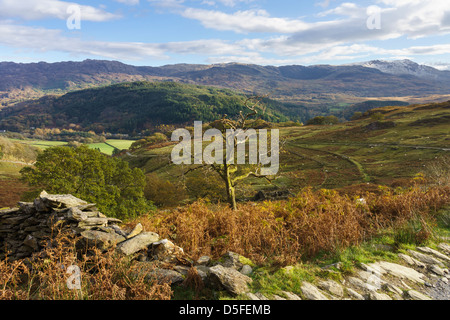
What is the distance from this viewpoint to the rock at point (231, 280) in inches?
181

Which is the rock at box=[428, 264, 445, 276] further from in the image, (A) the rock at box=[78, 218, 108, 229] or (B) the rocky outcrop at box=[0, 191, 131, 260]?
(A) the rock at box=[78, 218, 108, 229]

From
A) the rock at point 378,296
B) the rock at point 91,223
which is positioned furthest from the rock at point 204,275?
the rock at point 91,223

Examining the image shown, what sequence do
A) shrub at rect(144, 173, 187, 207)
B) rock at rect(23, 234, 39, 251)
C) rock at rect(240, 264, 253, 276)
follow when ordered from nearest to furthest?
rock at rect(240, 264, 253, 276), rock at rect(23, 234, 39, 251), shrub at rect(144, 173, 187, 207)

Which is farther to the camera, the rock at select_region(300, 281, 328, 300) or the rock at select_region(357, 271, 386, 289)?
the rock at select_region(357, 271, 386, 289)

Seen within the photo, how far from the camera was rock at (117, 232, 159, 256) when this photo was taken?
6.56 meters

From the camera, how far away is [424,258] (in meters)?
6.04

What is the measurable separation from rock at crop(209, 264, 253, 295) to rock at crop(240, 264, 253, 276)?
539 mm

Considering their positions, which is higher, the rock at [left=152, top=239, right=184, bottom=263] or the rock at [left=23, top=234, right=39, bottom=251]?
the rock at [left=152, top=239, right=184, bottom=263]

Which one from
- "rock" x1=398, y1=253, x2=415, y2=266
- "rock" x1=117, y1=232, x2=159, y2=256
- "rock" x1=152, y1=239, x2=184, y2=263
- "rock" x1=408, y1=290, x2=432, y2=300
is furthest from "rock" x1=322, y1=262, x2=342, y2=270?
"rock" x1=117, y1=232, x2=159, y2=256

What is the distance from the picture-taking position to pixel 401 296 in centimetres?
462

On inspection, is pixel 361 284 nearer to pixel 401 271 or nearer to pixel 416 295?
pixel 416 295

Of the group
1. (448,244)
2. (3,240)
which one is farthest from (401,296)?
(3,240)

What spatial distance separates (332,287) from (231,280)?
6.40 feet

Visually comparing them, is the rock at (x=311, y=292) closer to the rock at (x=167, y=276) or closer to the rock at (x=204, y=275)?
the rock at (x=204, y=275)
